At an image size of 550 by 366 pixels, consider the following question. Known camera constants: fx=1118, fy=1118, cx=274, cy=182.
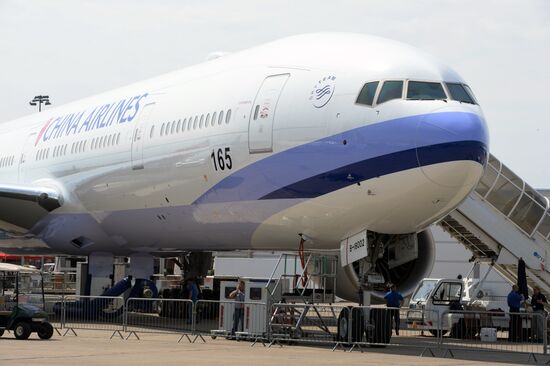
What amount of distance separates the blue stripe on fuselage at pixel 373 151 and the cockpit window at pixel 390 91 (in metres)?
0.45

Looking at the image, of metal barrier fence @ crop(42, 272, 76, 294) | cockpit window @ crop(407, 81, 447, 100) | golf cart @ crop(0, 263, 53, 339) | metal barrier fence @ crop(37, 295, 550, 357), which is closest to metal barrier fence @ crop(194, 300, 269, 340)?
metal barrier fence @ crop(37, 295, 550, 357)

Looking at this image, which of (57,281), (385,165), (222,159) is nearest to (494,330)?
(385,165)

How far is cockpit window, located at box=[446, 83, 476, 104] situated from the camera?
16578 mm

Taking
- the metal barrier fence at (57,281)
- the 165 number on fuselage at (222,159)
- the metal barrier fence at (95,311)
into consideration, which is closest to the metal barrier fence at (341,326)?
the 165 number on fuselage at (222,159)

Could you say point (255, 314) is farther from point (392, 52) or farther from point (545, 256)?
point (545, 256)

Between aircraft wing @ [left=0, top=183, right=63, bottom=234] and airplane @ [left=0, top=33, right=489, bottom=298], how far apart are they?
0.15ft

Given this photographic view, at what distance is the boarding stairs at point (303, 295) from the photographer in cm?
1788

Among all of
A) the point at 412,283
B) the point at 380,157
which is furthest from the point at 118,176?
the point at 380,157

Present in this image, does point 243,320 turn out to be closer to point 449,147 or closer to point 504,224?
point 449,147

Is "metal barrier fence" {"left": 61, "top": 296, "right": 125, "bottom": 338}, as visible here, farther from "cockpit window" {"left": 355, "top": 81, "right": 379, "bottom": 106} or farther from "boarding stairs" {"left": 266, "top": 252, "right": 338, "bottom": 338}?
"cockpit window" {"left": 355, "top": 81, "right": 379, "bottom": 106}

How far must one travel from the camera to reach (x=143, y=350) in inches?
629

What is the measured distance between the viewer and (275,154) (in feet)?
57.1

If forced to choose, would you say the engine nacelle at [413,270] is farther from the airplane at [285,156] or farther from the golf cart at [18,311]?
the golf cart at [18,311]

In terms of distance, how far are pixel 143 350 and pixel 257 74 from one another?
5.26 metres
